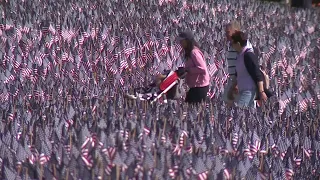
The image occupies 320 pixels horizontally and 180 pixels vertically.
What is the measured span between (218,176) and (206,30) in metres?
10.7

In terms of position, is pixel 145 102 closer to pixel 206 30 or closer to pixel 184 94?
pixel 184 94

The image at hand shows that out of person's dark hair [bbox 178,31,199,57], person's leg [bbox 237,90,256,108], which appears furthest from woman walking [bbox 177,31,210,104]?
person's leg [bbox 237,90,256,108]

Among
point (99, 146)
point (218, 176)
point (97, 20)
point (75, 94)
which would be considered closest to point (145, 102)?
point (75, 94)

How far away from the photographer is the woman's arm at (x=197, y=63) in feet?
34.1

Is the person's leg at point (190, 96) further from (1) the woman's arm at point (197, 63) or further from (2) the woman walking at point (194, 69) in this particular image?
(1) the woman's arm at point (197, 63)

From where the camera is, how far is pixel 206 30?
17047 mm

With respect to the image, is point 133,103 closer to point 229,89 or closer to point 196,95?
point 196,95

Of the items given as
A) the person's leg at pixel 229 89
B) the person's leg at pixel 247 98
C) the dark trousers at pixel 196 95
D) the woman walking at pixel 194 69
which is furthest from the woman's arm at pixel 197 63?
the person's leg at pixel 247 98

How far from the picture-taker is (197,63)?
10391 mm

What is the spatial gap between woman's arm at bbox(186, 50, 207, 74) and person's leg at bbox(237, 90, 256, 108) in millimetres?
520

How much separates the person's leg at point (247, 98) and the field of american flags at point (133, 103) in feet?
0.62

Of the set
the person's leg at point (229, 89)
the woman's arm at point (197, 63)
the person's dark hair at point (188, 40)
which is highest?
the person's dark hair at point (188, 40)

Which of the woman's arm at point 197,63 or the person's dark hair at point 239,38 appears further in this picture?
the woman's arm at point 197,63

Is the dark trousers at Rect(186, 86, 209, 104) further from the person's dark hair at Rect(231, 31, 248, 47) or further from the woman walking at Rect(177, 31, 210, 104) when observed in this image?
the person's dark hair at Rect(231, 31, 248, 47)
